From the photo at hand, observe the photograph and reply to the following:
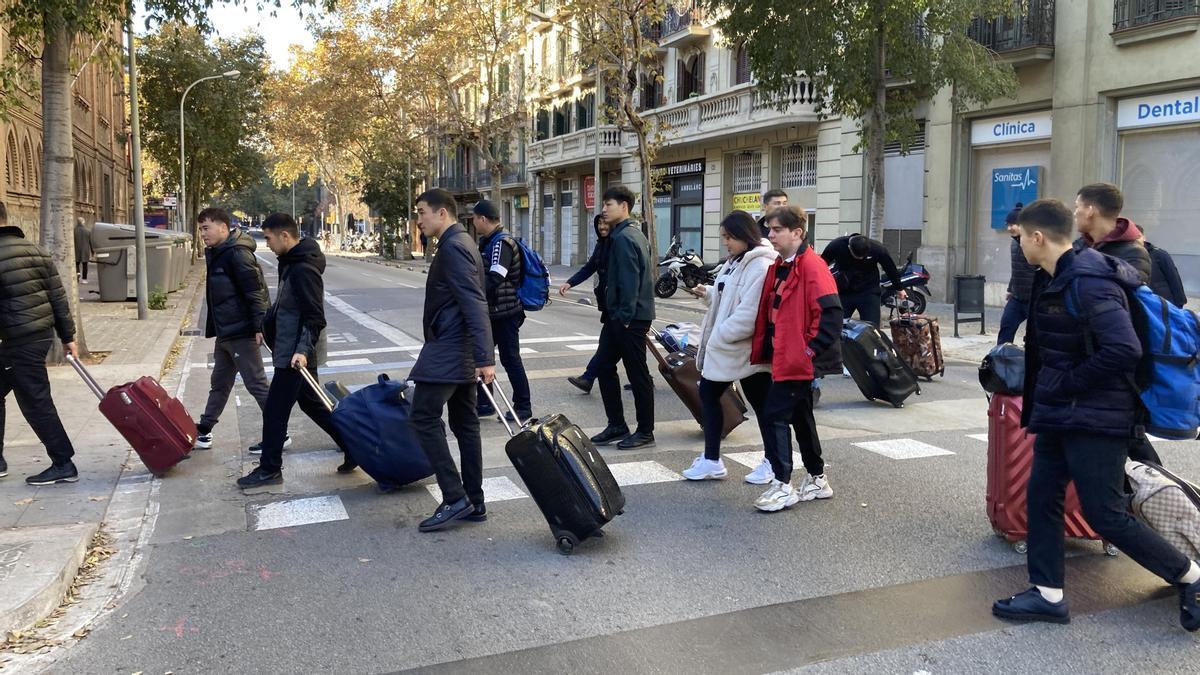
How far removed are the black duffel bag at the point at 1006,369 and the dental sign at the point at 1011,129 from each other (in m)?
15.8

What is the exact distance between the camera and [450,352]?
17.8 feet

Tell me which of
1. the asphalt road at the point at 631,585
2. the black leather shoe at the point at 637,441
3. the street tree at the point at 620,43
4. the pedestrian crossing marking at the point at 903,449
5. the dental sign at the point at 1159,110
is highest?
the street tree at the point at 620,43

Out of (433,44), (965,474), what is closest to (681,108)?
(433,44)

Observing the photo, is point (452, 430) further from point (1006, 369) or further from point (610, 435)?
point (1006, 369)

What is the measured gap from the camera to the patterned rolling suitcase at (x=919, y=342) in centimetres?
1060

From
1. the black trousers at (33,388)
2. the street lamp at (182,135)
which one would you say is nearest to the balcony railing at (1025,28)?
the black trousers at (33,388)

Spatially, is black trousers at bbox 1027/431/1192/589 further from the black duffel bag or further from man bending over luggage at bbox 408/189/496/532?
man bending over luggage at bbox 408/189/496/532

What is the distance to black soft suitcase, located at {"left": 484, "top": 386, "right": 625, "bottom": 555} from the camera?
5090 mm

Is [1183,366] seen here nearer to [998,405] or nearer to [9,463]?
[998,405]

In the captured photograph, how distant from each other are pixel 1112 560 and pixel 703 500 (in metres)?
2.21

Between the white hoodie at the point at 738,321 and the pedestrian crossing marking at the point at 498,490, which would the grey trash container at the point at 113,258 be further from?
the white hoodie at the point at 738,321

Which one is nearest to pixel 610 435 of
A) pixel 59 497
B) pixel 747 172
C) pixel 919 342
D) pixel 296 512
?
pixel 296 512

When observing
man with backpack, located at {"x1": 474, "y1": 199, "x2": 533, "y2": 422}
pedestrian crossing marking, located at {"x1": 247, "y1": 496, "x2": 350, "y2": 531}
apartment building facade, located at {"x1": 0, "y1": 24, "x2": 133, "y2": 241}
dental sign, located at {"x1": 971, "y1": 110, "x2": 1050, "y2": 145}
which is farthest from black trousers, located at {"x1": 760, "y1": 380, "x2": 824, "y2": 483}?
dental sign, located at {"x1": 971, "y1": 110, "x2": 1050, "y2": 145}

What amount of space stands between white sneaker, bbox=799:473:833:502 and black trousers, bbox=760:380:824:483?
0.17 m
